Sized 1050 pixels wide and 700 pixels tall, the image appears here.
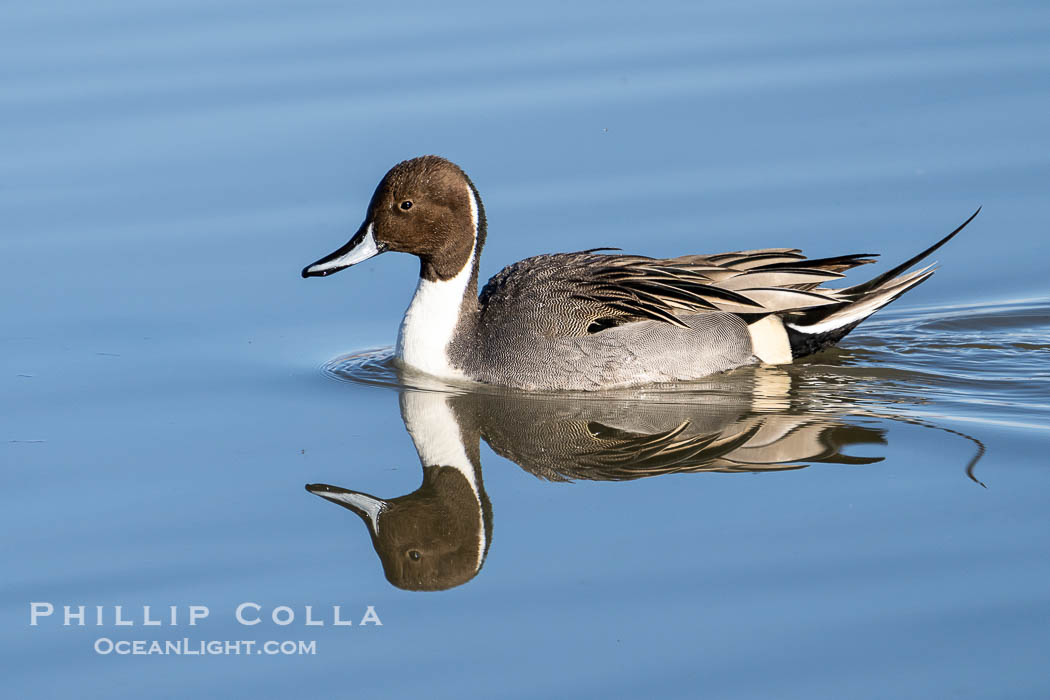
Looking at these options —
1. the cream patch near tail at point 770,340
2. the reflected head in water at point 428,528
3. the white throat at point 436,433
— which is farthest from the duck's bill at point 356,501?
the cream patch near tail at point 770,340

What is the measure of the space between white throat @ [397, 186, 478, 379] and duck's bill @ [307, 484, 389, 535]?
1.52 metres

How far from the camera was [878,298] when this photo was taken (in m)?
7.94

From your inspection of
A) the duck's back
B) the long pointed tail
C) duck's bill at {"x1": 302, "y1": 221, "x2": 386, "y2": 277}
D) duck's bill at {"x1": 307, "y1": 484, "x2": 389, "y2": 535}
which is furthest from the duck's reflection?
duck's bill at {"x1": 302, "y1": 221, "x2": 386, "y2": 277}

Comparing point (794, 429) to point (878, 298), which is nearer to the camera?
point (794, 429)

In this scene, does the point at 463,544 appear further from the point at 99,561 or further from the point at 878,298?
the point at 878,298

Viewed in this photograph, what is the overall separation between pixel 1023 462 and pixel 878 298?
6.01 feet

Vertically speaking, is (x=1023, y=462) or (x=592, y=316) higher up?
(x=592, y=316)

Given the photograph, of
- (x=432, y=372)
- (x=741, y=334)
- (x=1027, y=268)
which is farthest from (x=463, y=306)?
(x=1027, y=268)

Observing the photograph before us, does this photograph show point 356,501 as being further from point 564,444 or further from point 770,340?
point 770,340

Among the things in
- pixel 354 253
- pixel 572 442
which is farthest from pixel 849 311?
pixel 354 253

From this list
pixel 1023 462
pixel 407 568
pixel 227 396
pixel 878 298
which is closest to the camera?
pixel 407 568

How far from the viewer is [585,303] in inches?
299

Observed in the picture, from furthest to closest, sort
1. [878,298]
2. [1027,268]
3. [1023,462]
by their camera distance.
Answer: [1027,268], [878,298], [1023,462]

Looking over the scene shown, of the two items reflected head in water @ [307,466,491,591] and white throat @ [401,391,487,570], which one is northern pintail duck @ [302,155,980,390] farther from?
reflected head in water @ [307,466,491,591]
